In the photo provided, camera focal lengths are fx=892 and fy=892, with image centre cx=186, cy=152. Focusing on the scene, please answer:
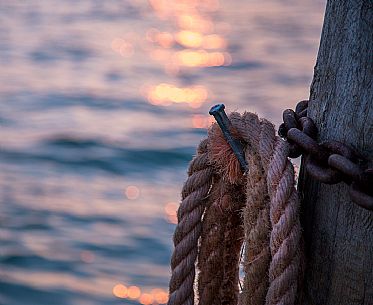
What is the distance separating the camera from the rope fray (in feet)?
5.64

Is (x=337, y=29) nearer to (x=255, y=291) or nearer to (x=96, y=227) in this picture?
(x=255, y=291)

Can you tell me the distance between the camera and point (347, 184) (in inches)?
63.5

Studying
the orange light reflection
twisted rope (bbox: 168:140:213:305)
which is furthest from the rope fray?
the orange light reflection

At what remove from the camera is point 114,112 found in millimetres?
8805

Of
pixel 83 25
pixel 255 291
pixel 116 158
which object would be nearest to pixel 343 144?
pixel 255 291

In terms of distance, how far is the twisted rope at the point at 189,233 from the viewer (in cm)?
202

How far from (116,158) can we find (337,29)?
20.4 feet

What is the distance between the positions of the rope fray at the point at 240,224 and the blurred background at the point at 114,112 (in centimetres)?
369

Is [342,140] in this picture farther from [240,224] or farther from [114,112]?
[114,112]

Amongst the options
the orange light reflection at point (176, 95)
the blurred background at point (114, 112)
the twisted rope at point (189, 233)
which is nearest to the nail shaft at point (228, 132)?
the twisted rope at point (189, 233)

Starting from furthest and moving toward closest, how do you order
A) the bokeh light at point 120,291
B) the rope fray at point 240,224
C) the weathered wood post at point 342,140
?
the bokeh light at point 120,291
the rope fray at point 240,224
the weathered wood post at point 342,140

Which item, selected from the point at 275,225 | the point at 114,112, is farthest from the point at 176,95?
the point at 275,225

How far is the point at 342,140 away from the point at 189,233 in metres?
0.50

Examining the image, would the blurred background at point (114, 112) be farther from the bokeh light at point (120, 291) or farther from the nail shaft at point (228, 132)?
the nail shaft at point (228, 132)
